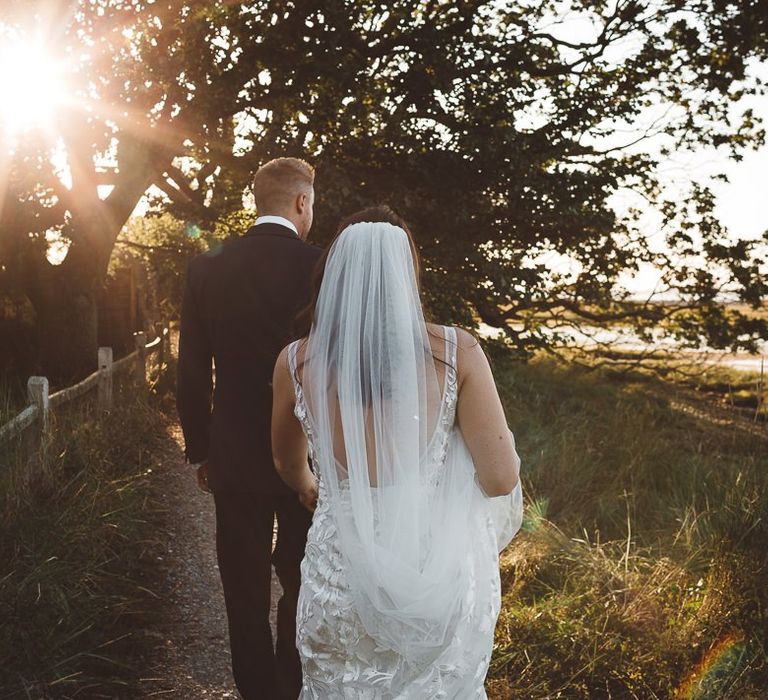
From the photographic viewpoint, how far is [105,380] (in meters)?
8.84

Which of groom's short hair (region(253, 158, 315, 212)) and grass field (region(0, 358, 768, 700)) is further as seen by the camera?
grass field (region(0, 358, 768, 700))

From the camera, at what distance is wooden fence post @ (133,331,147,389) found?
11.4 meters

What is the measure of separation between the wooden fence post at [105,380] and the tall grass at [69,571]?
232cm

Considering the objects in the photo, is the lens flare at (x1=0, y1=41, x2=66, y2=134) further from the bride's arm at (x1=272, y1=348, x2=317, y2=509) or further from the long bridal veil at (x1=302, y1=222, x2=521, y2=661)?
the long bridal veil at (x1=302, y1=222, x2=521, y2=661)

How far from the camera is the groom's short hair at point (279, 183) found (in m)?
3.24

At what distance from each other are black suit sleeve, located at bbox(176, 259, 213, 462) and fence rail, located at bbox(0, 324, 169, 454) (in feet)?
8.62

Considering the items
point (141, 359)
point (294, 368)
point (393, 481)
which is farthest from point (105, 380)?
point (393, 481)

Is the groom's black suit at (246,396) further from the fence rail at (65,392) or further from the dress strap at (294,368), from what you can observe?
the fence rail at (65,392)

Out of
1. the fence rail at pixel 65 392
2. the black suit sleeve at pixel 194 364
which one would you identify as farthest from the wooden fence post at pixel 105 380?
the black suit sleeve at pixel 194 364

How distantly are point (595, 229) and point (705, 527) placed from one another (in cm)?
475

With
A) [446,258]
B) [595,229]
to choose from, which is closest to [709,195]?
[595,229]

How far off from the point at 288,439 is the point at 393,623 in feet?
2.34

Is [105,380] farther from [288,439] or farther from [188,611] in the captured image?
[288,439]

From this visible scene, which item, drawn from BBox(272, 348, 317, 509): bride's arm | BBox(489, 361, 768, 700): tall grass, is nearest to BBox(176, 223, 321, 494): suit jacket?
BBox(272, 348, 317, 509): bride's arm
